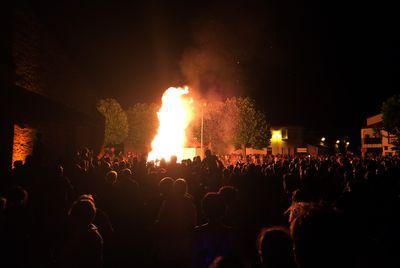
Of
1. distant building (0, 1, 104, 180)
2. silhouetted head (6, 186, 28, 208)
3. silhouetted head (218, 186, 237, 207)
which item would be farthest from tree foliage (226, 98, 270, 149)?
silhouetted head (6, 186, 28, 208)

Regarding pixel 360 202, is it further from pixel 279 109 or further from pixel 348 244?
pixel 279 109

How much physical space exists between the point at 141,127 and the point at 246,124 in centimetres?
1698

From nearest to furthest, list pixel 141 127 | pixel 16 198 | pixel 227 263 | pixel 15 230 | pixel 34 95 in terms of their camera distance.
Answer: pixel 227 263
pixel 15 230
pixel 16 198
pixel 34 95
pixel 141 127

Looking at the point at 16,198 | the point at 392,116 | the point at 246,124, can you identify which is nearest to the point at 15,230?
the point at 16,198

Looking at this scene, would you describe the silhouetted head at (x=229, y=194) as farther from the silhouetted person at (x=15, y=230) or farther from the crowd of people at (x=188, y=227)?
the silhouetted person at (x=15, y=230)

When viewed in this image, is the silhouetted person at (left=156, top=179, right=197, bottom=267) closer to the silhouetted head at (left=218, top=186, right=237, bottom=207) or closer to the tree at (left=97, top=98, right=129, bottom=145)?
the silhouetted head at (left=218, top=186, right=237, bottom=207)

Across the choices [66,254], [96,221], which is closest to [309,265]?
[66,254]

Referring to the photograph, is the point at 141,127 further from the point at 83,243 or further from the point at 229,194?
the point at 83,243

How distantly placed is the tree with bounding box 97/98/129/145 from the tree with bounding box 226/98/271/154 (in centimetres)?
1556

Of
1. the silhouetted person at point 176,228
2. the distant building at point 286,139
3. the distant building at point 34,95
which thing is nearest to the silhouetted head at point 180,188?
the silhouetted person at point 176,228

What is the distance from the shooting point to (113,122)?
161ft

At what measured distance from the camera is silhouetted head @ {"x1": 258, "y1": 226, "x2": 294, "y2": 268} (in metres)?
2.53

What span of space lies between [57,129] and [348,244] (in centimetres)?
2092

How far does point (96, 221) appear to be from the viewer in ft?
18.6
